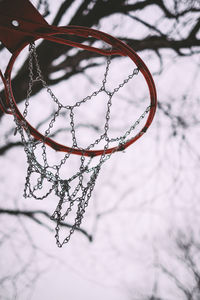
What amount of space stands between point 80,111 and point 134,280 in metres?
3.69

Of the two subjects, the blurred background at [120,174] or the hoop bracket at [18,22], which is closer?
the hoop bracket at [18,22]

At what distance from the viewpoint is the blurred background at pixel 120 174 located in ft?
9.56

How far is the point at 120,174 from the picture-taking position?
4.26 metres

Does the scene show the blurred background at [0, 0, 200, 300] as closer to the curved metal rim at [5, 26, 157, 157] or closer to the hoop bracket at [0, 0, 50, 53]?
the curved metal rim at [5, 26, 157, 157]

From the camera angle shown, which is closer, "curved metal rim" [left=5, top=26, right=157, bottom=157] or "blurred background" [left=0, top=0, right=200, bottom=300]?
"curved metal rim" [left=5, top=26, right=157, bottom=157]

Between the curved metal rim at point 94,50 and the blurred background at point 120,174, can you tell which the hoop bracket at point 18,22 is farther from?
the blurred background at point 120,174

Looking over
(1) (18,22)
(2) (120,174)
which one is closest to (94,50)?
(1) (18,22)

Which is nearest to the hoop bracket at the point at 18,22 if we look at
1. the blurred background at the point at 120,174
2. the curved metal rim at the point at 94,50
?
the curved metal rim at the point at 94,50

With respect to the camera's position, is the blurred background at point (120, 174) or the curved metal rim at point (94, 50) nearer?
the curved metal rim at point (94, 50)

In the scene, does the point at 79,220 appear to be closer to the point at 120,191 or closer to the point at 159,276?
the point at 120,191

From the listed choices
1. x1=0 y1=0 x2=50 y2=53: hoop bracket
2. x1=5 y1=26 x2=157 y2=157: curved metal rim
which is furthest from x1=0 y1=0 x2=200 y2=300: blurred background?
x1=0 y1=0 x2=50 y2=53: hoop bracket

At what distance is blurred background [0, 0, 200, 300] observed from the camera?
291cm

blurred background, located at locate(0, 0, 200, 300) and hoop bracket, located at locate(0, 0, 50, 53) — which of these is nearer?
hoop bracket, located at locate(0, 0, 50, 53)

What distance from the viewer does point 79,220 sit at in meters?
2.27
